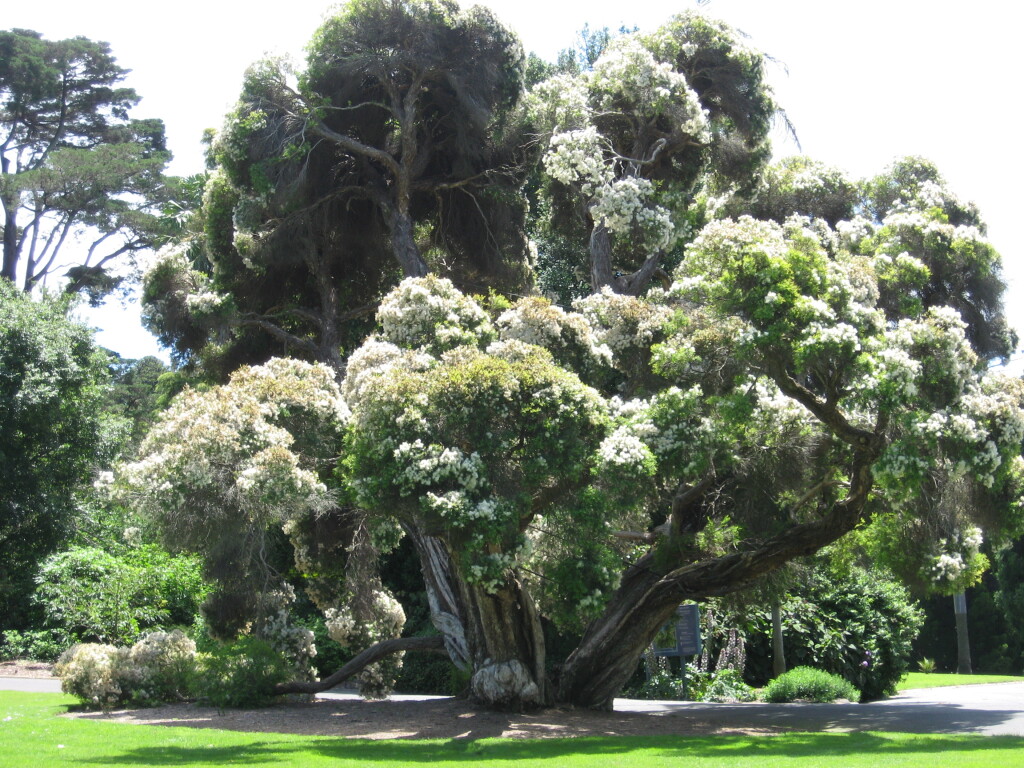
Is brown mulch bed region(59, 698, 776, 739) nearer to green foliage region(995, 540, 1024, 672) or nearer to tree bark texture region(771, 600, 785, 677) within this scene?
tree bark texture region(771, 600, 785, 677)

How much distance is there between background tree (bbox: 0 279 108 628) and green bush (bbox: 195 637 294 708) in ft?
38.6

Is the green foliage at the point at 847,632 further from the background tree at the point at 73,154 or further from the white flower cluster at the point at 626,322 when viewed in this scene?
the background tree at the point at 73,154

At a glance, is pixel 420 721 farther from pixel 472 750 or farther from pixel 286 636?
pixel 286 636

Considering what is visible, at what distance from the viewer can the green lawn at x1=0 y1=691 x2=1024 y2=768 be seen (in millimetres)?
9469

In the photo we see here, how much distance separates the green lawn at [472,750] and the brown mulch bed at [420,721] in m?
0.72

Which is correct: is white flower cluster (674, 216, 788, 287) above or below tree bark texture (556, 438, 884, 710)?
above

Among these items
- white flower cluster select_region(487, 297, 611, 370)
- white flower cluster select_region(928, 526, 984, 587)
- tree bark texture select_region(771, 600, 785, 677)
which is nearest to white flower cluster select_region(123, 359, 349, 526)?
white flower cluster select_region(487, 297, 611, 370)

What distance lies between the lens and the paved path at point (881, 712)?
13.5 meters

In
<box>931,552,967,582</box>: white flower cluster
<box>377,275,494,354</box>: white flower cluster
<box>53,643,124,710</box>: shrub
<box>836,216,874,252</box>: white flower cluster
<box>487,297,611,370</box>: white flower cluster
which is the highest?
<box>836,216,874,252</box>: white flower cluster

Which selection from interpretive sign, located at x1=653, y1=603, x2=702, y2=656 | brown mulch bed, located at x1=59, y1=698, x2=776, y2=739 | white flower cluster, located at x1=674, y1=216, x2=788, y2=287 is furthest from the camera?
interpretive sign, located at x1=653, y1=603, x2=702, y2=656

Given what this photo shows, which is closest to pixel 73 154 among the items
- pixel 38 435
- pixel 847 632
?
pixel 38 435

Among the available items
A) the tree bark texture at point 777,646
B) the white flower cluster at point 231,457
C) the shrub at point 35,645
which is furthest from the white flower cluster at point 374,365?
the shrub at point 35,645

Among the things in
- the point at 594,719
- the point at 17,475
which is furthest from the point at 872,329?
the point at 17,475

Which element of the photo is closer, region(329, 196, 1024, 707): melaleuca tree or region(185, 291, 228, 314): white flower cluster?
region(329, 196, 1024, 707): melaleuca tree
